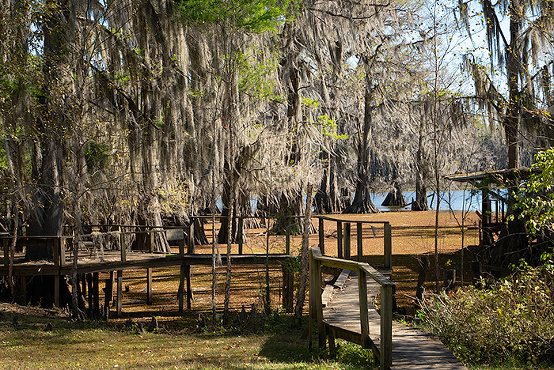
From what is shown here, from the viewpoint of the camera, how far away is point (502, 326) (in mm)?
6742

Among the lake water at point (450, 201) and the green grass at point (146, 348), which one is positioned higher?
the lake water at point (450, 201)

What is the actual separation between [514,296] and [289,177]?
10622mm

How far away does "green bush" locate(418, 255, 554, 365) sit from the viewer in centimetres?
663

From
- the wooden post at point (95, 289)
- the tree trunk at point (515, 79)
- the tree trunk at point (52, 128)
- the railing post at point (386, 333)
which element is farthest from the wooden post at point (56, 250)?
the tree trunk at point (515, 79)

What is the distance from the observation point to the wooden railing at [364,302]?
5434 millimetres

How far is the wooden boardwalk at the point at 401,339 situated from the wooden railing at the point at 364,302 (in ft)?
0.38

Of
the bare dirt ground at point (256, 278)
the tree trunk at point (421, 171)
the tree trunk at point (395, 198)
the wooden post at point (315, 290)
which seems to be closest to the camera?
the wooden post at point (315, 290)

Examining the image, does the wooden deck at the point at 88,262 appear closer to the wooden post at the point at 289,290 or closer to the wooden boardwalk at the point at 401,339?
the wooden post at the point at 289,290

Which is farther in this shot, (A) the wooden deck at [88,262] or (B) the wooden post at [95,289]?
(B) the wooden post at [95,289]

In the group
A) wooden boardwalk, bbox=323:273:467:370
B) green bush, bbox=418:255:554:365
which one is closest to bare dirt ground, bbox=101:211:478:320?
wooden boardwalk, bbox=323:273:467:370

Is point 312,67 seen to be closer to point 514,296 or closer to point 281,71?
point 281,71

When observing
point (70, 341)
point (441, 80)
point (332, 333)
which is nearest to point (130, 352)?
point (70, 341)

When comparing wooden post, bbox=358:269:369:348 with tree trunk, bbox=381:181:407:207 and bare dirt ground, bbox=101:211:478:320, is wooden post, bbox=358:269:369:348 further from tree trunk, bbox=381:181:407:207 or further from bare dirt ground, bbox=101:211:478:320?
tree trunk, bbox=381:181:407:207

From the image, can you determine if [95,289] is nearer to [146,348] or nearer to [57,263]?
[57,263]
